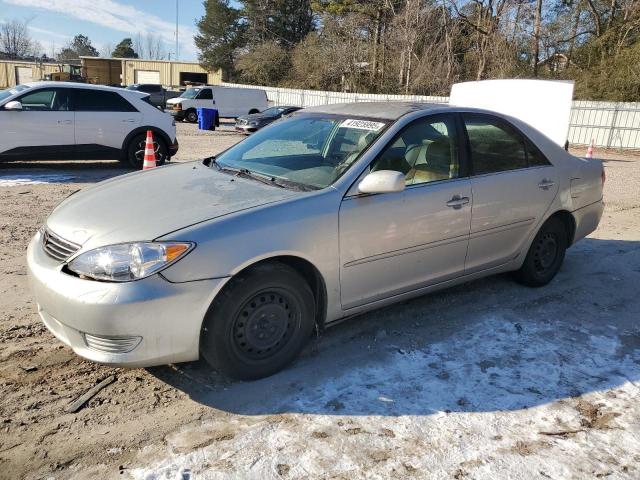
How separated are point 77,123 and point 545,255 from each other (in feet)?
27.9

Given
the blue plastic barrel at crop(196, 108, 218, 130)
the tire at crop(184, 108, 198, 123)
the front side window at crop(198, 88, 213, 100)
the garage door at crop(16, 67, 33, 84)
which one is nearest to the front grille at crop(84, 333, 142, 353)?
the blue plastic barrel at crop(196, 108, 218, 130)

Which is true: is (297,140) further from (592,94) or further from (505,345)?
(592,94)

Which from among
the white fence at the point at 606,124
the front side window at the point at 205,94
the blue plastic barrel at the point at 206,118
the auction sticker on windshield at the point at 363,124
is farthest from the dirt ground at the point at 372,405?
the front side window at the point at 205,94

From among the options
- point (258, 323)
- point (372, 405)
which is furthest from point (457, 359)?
point (258, 323)

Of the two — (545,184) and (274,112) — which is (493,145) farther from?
(274,112)

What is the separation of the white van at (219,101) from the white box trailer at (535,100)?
17746 millimetres

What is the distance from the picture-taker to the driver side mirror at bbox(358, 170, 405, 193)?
3340mm

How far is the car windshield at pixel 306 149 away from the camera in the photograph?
360 cm

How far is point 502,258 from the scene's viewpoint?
4500 mm

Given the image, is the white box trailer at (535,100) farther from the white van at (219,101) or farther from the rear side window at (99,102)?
the white van at (219,101)

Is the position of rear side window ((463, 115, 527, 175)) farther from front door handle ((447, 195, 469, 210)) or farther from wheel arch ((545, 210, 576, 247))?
wheel arch ((545, 210, 576, 247))

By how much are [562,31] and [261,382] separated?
31479 mm

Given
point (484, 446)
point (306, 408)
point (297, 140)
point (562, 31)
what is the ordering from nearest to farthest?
1. point (484, 446)
2. point (306, 408)
3. point (297, 140)
4. point (562, 31)

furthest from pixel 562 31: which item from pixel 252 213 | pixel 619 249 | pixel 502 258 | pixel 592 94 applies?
pixel 252 213
